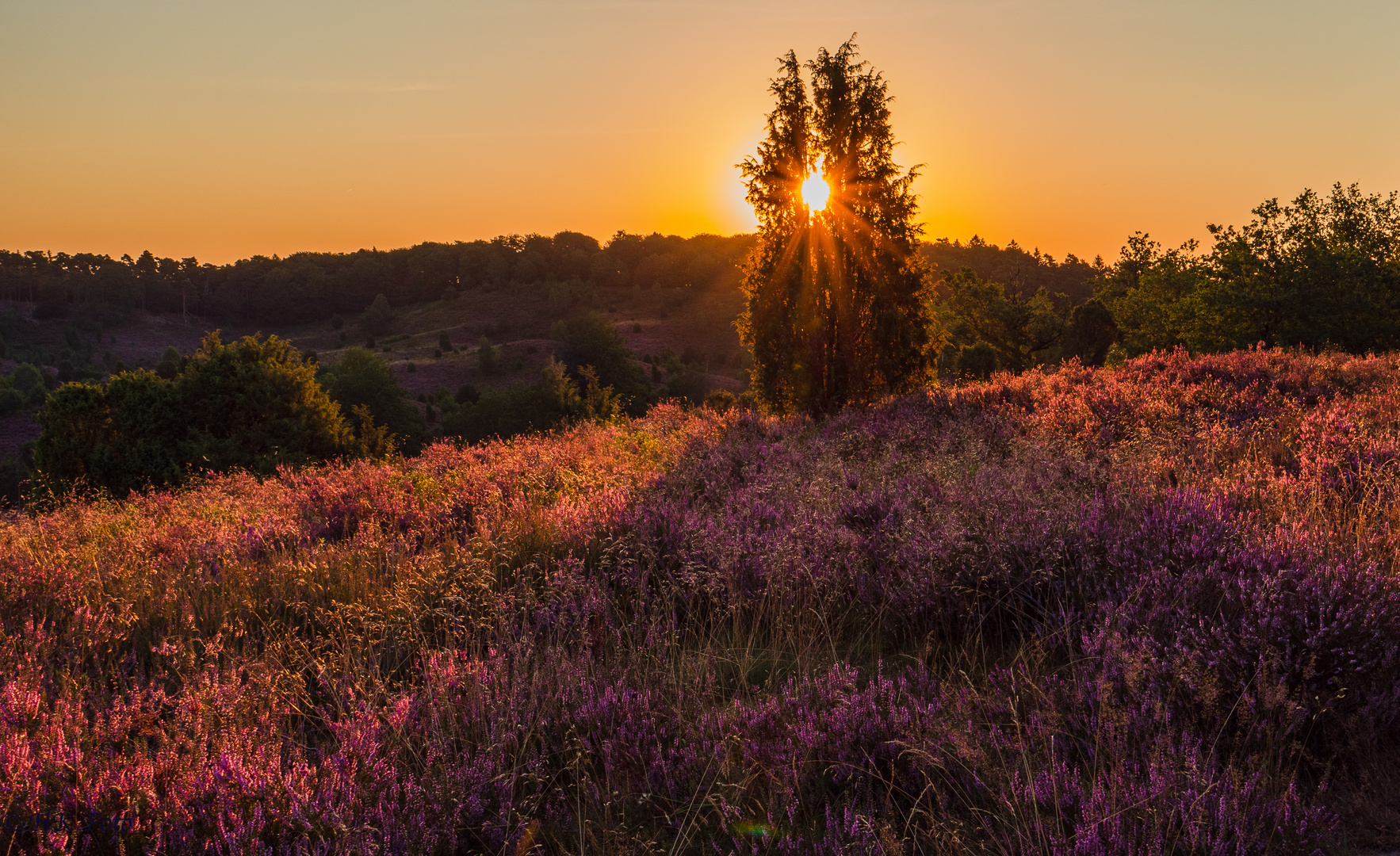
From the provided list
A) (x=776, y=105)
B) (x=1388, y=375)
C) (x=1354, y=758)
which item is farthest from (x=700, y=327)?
(x=1354, y=758)

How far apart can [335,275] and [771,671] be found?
410 feet

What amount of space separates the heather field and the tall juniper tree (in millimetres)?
9277

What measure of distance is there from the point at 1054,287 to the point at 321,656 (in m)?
99.6

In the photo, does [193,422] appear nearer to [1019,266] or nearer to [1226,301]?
[1226,301]

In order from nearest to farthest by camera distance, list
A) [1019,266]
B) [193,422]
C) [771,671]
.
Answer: [771,671] → [193,422] → [1019,266]

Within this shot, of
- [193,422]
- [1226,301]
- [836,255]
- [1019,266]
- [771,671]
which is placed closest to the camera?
[771,671]

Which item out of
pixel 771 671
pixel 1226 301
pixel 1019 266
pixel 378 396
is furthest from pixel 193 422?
pixel 1019 266

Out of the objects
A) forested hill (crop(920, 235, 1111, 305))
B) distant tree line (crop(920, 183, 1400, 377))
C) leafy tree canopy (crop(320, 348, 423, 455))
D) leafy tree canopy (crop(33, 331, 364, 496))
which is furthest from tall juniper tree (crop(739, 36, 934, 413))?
forested hill (crop(920, 235, 1111, 305))

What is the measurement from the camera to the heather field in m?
2.03

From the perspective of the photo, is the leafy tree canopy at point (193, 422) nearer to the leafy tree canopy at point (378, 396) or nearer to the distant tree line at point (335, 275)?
the leafy tree canopy at point (378, 396)

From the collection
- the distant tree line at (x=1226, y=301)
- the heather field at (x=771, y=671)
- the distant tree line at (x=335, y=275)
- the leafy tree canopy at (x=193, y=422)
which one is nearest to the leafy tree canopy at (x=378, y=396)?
the leafy tree canopy at (x=193, y=422)

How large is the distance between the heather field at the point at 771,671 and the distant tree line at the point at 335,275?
323 ft

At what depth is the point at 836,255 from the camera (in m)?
15.0

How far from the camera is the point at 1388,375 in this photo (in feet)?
27.6
